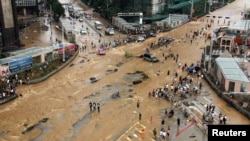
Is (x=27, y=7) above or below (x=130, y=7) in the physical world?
above

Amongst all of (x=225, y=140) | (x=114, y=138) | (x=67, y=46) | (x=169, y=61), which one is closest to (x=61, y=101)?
(x=114, y=138)

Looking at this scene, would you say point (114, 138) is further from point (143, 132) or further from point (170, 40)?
point (170, 40)

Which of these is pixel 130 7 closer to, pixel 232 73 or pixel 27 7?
pixel 27 7

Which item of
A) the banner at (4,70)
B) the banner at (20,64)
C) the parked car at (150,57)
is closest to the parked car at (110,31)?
the parked car at (150,57)

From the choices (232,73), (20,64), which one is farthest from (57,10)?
(232,73)

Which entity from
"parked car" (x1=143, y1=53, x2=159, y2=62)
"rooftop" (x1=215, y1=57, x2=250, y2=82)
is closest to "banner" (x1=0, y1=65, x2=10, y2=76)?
"parked car" (x1=143, y1=53, x2=159, y2=62)

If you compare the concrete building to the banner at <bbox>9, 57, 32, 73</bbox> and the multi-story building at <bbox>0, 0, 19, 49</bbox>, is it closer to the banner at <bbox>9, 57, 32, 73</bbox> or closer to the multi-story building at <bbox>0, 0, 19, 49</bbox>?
the banner at <bbox>9, 57, 32, 73</bbox>

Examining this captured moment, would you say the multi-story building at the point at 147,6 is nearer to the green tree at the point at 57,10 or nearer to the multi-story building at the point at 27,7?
the green tree at the point at 57,10

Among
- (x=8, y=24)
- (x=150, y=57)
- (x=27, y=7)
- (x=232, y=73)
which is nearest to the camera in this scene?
(x=232, y=73)
